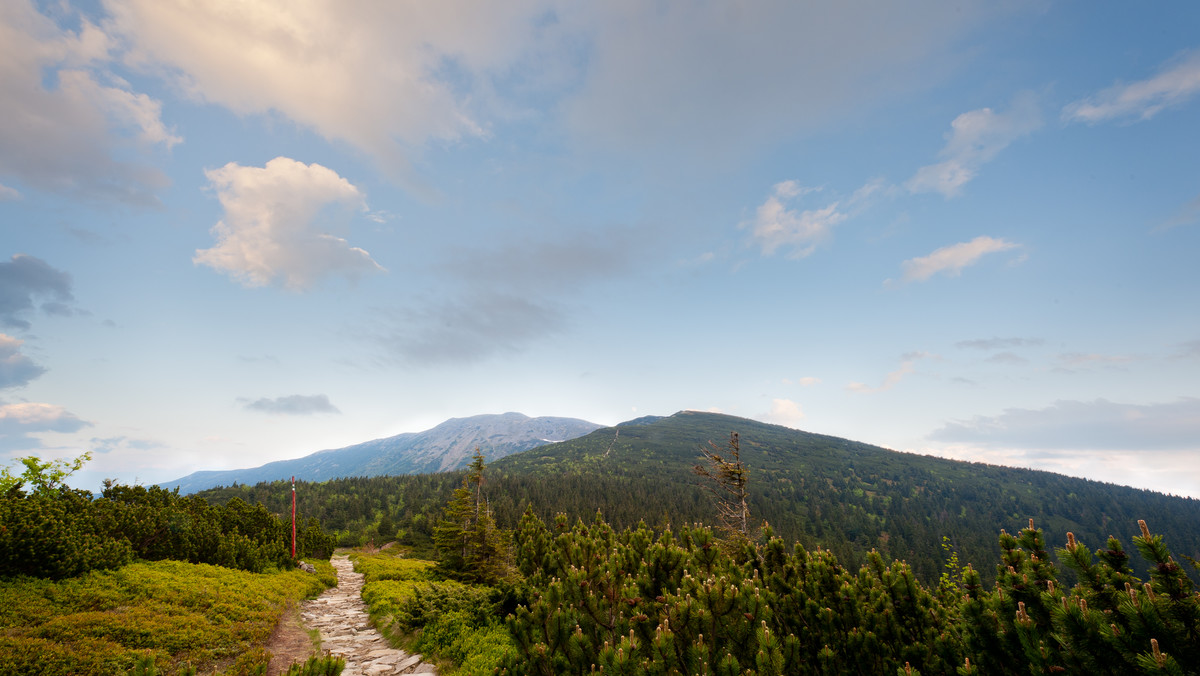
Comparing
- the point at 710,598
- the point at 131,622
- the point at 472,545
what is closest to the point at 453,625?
the point at 131,622

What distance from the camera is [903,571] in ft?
24.7

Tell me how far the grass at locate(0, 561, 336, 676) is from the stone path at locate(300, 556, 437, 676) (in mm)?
1788

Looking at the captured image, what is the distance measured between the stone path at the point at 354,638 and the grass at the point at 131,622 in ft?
5.87

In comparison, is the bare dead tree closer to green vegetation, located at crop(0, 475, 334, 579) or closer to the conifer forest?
the conifer forest

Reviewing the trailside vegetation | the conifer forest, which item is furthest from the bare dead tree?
the trailside vegetation

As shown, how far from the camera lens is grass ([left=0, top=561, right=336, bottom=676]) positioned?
853cm

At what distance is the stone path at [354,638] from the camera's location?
36.3 feet

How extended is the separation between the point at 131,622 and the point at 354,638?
5.83 metres

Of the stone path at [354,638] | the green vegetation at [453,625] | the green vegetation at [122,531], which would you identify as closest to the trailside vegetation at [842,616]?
the green vegetation at [453,625]

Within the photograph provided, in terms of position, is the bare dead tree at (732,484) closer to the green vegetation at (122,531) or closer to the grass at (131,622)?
the grass at (131,622)

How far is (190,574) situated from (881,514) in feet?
752

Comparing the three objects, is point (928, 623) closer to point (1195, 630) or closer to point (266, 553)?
point (1195, 630)

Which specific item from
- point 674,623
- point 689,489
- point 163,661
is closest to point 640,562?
point 674,623

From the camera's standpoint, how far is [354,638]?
46.0 ft
